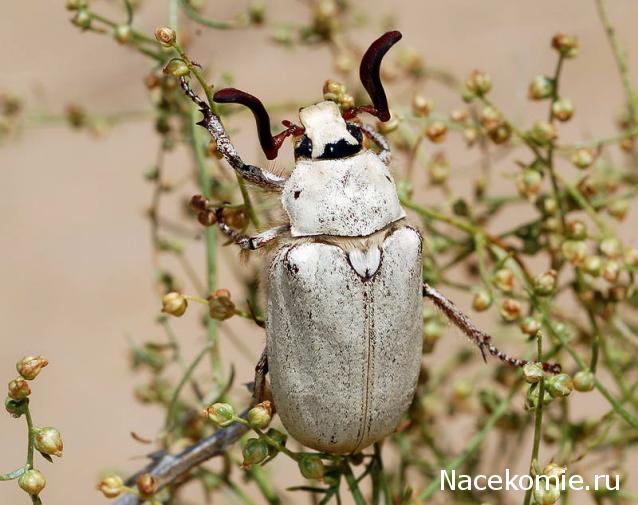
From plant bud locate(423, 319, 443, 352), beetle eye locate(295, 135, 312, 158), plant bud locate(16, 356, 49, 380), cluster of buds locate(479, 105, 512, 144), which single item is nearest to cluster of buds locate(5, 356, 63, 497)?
plant bud locate(16, 356, 49, 380)

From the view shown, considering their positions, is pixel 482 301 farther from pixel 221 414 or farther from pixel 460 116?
pixel 221 414

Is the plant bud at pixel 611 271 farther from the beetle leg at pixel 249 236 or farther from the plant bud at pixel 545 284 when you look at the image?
the beetle leg at pixel 249 236

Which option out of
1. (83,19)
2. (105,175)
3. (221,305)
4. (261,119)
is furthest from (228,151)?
(105,175)

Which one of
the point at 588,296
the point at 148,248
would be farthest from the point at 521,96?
the point at 148,248

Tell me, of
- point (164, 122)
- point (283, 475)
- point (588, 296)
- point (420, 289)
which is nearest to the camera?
point (420, 289)

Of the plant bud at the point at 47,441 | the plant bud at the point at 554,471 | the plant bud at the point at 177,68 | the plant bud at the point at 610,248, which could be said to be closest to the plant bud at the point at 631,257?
the plant bud at the point at 610,248

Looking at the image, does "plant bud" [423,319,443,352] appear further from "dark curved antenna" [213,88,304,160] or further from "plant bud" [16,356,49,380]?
"plant bud" [16,356,49,380]

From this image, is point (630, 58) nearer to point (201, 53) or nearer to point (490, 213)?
point (201, 53)
